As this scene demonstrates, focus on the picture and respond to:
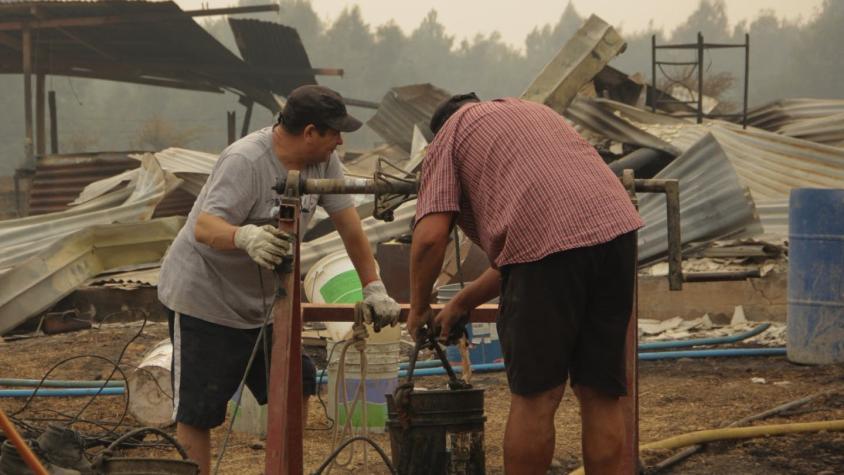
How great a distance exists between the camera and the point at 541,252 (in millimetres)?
3408

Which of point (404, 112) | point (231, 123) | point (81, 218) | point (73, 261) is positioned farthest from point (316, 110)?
point (231, 123)

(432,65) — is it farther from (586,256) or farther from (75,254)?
(586,256)

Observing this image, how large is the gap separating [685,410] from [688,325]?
114 inches

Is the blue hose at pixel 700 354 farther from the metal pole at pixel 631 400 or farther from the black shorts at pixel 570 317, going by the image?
the black shorts at pixel 570 317

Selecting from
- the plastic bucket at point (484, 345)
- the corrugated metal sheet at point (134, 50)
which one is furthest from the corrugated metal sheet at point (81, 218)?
the plastic bucket at point (484, 345)

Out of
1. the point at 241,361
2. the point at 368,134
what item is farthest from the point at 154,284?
the point at 368,134

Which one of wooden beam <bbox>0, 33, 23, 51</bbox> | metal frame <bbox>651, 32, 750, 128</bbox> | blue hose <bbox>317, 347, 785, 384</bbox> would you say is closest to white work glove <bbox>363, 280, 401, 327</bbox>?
blue hose <bbox>317, 347, 785, 384</bbox>

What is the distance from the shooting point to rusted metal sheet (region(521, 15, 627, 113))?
511 inches

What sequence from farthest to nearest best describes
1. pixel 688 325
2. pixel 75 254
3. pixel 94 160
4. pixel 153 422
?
pixel 94 160 < pixel 75 254 < pixel 688 325 < pixel 153 422

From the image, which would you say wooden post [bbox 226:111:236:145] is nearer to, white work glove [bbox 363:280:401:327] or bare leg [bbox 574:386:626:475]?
white work glove [bbox 363:280:401:327]

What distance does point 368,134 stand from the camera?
52562 millimetres

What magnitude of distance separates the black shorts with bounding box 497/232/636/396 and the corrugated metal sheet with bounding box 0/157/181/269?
9151mm

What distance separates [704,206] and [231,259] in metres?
6.98

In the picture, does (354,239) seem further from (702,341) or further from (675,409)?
(702,341)
